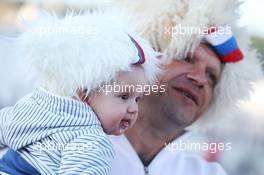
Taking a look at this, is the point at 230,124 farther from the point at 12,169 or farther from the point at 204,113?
the point at 12,169

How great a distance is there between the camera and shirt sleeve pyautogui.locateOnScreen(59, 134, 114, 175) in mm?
757

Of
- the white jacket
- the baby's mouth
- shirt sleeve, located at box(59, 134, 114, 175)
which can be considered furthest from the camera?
the white jacket

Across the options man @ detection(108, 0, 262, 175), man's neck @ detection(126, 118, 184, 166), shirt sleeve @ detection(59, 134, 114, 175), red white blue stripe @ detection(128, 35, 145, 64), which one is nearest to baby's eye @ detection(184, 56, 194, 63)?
man @ detection(108, 0, 262, 175)

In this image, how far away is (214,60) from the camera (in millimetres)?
1136

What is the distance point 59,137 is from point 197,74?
16.6 inches

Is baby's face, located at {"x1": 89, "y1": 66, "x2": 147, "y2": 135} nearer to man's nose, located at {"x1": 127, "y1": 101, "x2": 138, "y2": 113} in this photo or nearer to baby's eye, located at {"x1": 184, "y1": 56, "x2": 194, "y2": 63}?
Answer: man's nose, located at {"x1": 127, "y1": 101, "x2": 138, "y2": 113}

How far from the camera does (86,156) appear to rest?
0.76m

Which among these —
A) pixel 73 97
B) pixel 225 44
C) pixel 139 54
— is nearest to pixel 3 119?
pixel 73 97

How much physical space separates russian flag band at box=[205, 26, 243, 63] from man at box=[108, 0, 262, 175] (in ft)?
0.04

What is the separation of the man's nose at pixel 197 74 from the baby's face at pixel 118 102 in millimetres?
269

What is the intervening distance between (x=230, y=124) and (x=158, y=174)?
53 cm

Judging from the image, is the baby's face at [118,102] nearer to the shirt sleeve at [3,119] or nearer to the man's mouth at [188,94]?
the shirt sleeve at [3,119]

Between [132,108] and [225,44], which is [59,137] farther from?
[225,44]

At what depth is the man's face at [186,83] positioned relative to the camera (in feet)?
3.65
